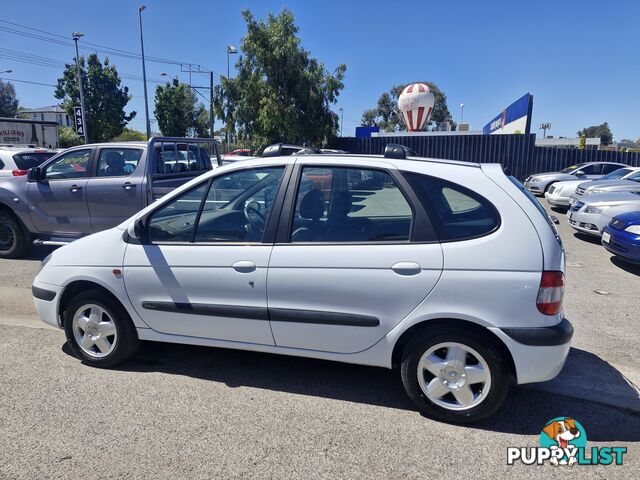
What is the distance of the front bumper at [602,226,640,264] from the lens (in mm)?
6496

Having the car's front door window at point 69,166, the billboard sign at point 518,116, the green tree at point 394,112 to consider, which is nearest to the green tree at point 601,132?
the green tree at point 394,112

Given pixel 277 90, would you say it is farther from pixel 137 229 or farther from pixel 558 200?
pixel 137 229

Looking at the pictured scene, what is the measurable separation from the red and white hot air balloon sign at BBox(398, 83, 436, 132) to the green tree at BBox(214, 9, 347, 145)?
6.14m

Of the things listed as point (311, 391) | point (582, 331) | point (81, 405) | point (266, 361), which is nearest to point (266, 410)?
point (311, 391)

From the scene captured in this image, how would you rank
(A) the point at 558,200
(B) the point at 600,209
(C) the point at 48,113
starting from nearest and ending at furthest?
(B) the point at 600,209, (A) the point at 558,200, (C) the point at 48,113

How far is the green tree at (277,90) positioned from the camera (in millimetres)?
20656

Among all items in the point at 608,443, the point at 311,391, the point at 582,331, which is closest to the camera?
the point at 608,443

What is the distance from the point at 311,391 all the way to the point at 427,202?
161 centimetres

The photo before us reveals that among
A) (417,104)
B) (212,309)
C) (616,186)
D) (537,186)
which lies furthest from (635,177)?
(417,104)

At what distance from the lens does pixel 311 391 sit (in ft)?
11.1

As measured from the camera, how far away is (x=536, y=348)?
9.00 ft

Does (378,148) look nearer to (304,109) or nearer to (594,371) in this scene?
(304,109)

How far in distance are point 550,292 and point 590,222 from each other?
23.5ft

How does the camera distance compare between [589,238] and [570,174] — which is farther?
[570,174]
